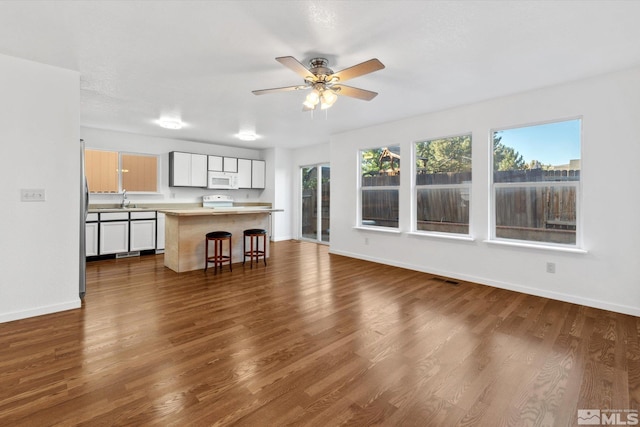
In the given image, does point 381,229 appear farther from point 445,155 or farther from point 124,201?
point 124,201

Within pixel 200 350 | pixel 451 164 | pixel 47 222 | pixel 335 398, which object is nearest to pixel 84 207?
pixel 47 222

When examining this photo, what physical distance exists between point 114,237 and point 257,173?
3684 millimetres

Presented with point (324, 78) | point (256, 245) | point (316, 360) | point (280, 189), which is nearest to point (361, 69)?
point (324, 78)

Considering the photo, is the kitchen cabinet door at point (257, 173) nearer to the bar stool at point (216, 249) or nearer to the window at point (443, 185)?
the bar stool at point (216, 249)

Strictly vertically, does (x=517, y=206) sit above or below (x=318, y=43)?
below

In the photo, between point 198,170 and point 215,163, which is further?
point 215,163

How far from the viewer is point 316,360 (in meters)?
2.20

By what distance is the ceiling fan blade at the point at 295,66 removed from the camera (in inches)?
93.4

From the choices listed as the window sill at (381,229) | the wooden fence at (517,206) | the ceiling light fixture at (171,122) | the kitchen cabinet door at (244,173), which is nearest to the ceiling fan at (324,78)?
the wooden fence at (517,206)

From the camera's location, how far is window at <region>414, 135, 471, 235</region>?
14.7 feet

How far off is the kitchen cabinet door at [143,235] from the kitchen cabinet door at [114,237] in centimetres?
10

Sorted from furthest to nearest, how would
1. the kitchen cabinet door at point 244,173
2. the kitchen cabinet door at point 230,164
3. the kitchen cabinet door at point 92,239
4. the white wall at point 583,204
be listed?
the kitchen cabinet door at point 244,173, the kitchen cabinet door at point 230,164, the kitchen cabinet door at point 92,239, the white wall at point 583,204

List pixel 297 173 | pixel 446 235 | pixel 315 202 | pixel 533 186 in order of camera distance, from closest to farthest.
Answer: pixel 533 186 < pixel 446 235 < pixel 315 202 < pixel 297 173

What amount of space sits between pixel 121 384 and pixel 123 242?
457cm
